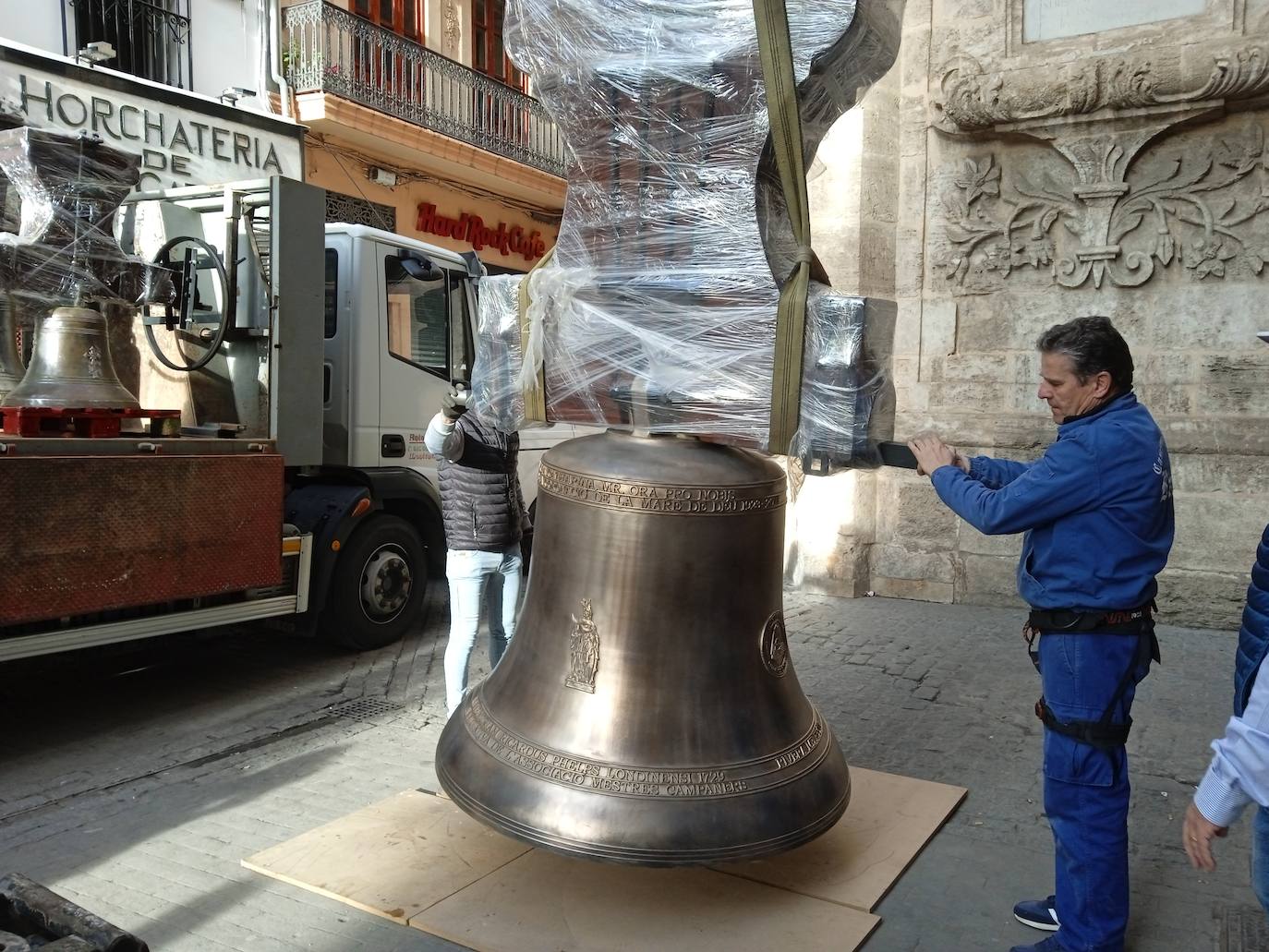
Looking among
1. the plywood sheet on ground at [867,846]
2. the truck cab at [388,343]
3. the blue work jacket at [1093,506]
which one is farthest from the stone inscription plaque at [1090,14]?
the plywood sheet on ground at [867,846]

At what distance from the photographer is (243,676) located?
5996mm

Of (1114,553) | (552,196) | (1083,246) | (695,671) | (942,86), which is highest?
(552,196)

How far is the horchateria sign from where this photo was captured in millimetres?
8359

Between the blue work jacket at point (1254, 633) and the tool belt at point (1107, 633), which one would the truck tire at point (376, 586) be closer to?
the tool belt at point (1107, 633)

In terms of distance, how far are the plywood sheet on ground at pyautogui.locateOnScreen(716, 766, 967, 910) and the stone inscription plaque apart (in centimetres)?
569

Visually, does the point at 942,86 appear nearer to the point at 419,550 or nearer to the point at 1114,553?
the point at 419,550

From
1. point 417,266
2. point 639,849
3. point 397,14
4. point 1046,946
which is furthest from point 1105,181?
point 397,14

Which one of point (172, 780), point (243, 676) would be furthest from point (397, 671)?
point (172, 780)

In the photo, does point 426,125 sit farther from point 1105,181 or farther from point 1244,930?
point 1244,930

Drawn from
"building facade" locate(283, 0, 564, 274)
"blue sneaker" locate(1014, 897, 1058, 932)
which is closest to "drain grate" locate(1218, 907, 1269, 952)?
"blue sneaker" locate(1014, 897, 1058, 932)

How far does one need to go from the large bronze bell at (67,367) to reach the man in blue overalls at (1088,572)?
12.8 ft

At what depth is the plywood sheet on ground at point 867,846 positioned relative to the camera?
3.24 meters

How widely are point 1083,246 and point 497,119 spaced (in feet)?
40.1

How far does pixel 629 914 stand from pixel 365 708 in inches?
109
